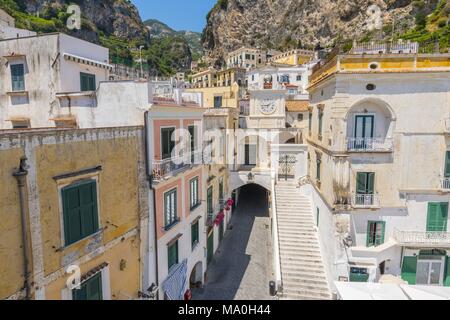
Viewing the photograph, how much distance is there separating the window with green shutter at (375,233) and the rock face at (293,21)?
232ft

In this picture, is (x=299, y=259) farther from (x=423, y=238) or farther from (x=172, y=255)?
(x=172, y=255)

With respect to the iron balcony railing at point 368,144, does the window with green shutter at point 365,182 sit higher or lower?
lower

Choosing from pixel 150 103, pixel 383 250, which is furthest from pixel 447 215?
pixel 150 103

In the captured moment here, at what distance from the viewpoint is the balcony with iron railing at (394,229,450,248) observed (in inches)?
587

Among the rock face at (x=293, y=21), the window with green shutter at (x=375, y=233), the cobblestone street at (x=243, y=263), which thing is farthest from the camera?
the rock face at (x=293, y=21)

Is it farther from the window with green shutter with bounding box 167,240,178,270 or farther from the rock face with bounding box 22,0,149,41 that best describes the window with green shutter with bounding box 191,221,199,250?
the rock face with bounding box 22,0,149,41

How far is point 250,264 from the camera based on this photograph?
63.2ft

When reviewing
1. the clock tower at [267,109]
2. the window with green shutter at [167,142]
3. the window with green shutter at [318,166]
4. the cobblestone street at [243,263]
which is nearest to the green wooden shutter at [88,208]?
the window with green shutter at [167,142]

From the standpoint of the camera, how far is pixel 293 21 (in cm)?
9719

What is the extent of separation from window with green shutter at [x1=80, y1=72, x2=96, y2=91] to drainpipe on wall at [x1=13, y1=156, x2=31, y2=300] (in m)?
9.71

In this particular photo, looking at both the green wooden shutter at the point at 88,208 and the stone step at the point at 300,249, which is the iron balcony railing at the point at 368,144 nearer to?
the stone step at the point at 300,249

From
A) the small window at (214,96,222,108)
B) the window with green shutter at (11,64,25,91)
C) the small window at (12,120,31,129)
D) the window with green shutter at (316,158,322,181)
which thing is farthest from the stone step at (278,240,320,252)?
the small window at (214,96,222,108)

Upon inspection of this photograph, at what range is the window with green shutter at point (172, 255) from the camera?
42.2ft

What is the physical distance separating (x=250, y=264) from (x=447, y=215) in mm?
11900
